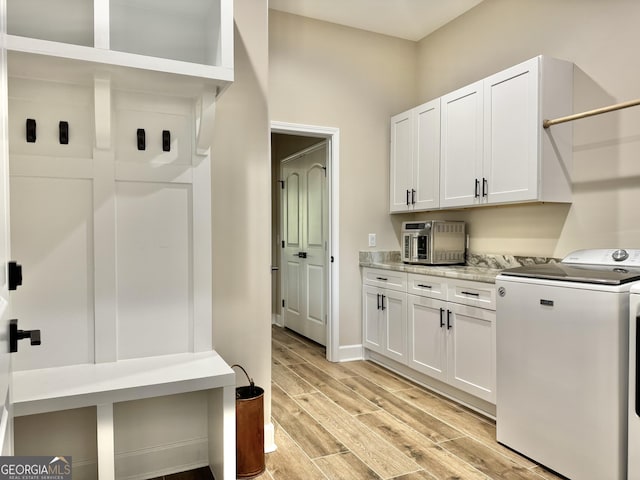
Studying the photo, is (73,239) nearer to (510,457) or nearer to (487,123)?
(510,457)

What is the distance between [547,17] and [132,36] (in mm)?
2645

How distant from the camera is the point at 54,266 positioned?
1864 millimetres

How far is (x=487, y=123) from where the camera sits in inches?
122

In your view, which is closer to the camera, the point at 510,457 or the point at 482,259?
the point at 510,457

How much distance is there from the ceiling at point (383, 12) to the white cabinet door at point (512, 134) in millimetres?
1019

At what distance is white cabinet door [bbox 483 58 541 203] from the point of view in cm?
276

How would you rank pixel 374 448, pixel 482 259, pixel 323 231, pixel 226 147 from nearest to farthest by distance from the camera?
pixel 226 147 → pixel 374 448 → pixel 482 259 → pixel 323 231

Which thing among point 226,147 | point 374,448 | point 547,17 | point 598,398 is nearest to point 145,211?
point 226,147

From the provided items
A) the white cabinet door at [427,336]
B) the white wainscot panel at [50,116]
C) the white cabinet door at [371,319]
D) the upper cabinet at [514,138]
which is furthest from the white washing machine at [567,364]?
the white wainscot panel at [50,116]

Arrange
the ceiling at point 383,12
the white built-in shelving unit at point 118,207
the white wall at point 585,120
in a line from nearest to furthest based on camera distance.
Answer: the white built-in shelving unit at point 118,207, the white wall at point 585,120, the ceiling at point 383,12

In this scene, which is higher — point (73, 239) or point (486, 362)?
point (73, 239)

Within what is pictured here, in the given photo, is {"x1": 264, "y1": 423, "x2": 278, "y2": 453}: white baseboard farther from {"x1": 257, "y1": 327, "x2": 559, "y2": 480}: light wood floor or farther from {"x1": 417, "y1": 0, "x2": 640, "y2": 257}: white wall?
{"x1": 417, "y1": 0, "x2": 640, "y2": 257}: white wall

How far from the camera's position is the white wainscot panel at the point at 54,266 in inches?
71.3

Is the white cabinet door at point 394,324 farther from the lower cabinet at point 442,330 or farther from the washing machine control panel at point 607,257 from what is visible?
the washing machine control panel at point 607,257
